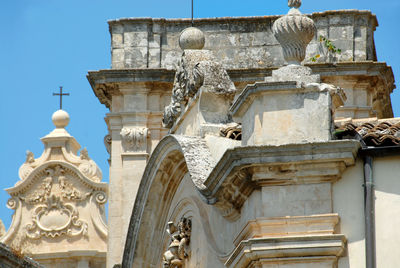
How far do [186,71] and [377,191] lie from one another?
4756 mm

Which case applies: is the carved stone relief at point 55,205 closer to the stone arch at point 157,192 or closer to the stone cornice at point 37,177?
the stone cornice at point 37,177

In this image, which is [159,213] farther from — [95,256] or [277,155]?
[95,256]

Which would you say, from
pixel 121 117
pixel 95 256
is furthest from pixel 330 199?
pixel 95 256

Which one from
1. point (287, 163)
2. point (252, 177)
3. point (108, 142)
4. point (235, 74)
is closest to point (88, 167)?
point (108, 142)

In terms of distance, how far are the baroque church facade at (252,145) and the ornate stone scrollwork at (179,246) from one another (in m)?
0.02

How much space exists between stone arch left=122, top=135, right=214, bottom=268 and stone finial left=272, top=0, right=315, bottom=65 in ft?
6.45

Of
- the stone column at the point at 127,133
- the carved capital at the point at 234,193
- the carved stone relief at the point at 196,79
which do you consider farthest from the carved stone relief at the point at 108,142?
the carved capital at the point at 234,193

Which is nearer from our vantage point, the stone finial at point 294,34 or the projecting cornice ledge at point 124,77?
the stone finial at point 294,34

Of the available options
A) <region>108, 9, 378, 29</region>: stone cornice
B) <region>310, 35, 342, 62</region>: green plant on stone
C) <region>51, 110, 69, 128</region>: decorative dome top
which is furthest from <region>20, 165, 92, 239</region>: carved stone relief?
<region>310, 35, 342, 62</region>: green plant on stone

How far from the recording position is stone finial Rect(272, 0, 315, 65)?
18.9 meters

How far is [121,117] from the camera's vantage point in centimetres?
3198

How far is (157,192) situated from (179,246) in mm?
1469

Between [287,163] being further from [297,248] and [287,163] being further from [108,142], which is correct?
[108,142]

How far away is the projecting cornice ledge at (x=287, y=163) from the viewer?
17750 mm
